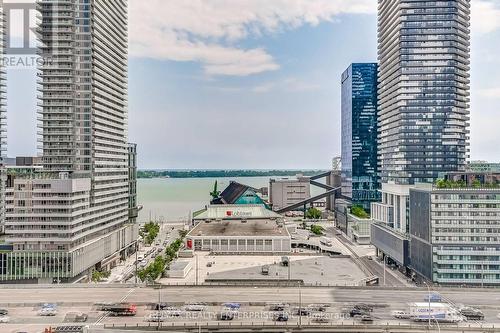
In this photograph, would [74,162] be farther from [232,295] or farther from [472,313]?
[472,313]

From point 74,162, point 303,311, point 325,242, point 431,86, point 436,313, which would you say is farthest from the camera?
point 325,242

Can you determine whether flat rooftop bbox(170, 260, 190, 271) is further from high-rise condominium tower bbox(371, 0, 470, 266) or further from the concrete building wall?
high-rise condominium tower bbox(371, 0, 470, 266)

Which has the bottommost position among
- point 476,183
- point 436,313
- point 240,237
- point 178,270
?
point 178,270

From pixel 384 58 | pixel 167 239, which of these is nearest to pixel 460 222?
pixel 384 58

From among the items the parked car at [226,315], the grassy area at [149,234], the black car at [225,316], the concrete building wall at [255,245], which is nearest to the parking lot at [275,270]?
the concrete building wall at [255,245]

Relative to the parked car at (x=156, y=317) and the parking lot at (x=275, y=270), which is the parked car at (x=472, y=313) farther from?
the parked car at (x=156, y=317)

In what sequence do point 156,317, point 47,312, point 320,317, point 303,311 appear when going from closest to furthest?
point 320,317
point 156,317
point 303,311
point 47,312

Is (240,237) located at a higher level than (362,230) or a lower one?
higher

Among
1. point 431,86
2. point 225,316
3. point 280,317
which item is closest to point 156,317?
point 225,316
